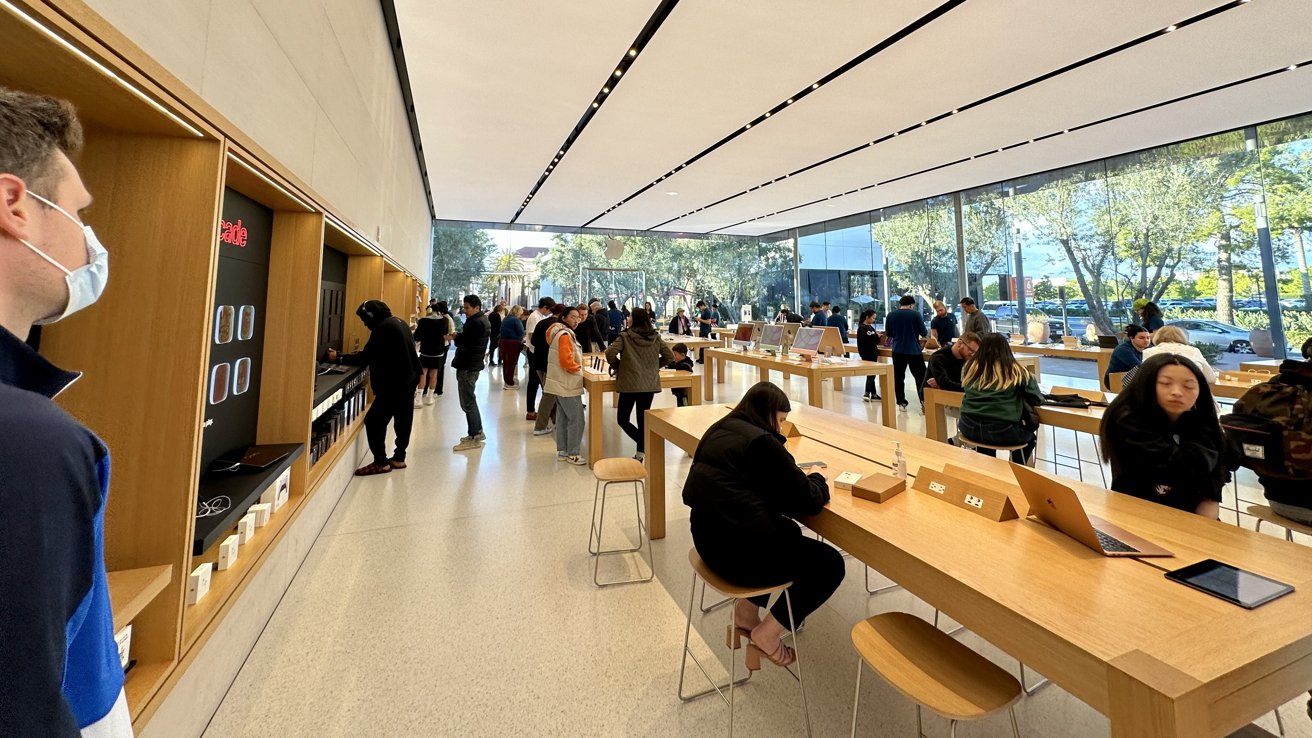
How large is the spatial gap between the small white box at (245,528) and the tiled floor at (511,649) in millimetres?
406

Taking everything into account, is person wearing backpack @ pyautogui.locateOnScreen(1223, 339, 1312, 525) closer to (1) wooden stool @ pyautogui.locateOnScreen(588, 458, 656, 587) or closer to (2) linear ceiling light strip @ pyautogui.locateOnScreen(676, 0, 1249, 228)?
(1) wooden stool @ pyautogui.locateOnScreen(588, 458, 656, 587)

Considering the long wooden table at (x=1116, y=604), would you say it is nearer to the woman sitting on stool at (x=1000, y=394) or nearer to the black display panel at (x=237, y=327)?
the woman sitting on stool at (x=1000, y=394)

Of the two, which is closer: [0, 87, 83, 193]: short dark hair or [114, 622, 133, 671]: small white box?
[0, 87, 83, 193]: short dark hair

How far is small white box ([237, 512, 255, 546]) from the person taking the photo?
6.72 feet

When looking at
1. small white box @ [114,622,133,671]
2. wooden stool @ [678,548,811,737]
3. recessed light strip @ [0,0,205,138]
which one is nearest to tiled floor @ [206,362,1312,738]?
wooden stool @ [678,548,811,737]

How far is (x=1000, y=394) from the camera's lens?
3.27 metres

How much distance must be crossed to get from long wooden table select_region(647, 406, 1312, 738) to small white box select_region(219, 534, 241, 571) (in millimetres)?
2248

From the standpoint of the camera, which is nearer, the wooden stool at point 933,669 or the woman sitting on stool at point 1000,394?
the wooden stool at point 933,669

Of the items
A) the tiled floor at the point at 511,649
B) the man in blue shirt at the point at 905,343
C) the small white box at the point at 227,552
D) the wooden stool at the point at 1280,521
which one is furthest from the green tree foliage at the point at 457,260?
the wooden stool at the point at 1280,521

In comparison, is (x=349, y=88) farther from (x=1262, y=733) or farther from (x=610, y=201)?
(x=610, y=201)

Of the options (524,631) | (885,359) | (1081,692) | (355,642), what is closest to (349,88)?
(355,642)

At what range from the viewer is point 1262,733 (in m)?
1.08

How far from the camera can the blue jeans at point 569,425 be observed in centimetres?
453

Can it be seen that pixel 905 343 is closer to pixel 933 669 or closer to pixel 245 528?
pixel 933 669
